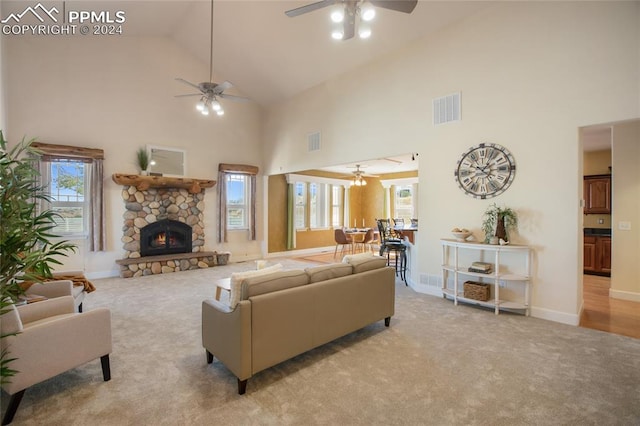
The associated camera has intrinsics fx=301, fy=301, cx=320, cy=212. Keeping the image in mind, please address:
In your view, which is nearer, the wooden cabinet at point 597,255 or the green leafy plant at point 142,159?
the wooden cabinet at point 597,255

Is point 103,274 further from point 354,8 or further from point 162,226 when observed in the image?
point 354,8

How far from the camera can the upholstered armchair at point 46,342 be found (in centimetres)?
189

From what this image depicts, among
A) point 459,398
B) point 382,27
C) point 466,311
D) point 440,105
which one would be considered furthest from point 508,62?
point 459,398

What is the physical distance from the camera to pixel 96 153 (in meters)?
5.78

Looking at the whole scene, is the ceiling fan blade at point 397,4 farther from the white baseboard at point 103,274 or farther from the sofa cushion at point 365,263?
the white baseboard at point 103,274

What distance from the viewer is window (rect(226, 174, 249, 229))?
307 inches

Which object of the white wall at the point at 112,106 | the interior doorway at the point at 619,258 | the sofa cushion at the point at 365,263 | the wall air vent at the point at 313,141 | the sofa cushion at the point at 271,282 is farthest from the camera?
the wall air vent at the point at 313,141

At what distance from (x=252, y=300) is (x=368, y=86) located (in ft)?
15.4

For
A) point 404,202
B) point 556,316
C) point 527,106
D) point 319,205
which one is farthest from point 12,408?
point 404,202

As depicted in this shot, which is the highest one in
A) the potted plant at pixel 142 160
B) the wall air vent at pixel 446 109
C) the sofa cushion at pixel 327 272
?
the wall air vent at pixel 446 109

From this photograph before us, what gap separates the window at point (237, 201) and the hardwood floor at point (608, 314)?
693 cm

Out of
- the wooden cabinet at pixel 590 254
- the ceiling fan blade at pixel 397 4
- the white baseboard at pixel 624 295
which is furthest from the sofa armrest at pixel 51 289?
the wooden cabinet at pixel 590 254

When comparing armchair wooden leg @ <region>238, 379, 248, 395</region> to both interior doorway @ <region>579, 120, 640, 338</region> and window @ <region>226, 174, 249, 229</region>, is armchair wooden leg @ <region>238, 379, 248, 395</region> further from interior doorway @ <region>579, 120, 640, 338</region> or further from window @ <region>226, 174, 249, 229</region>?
window @ <region>226, 174, 249, 229</region>

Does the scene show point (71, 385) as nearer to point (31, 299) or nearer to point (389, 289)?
point (31, 299)
